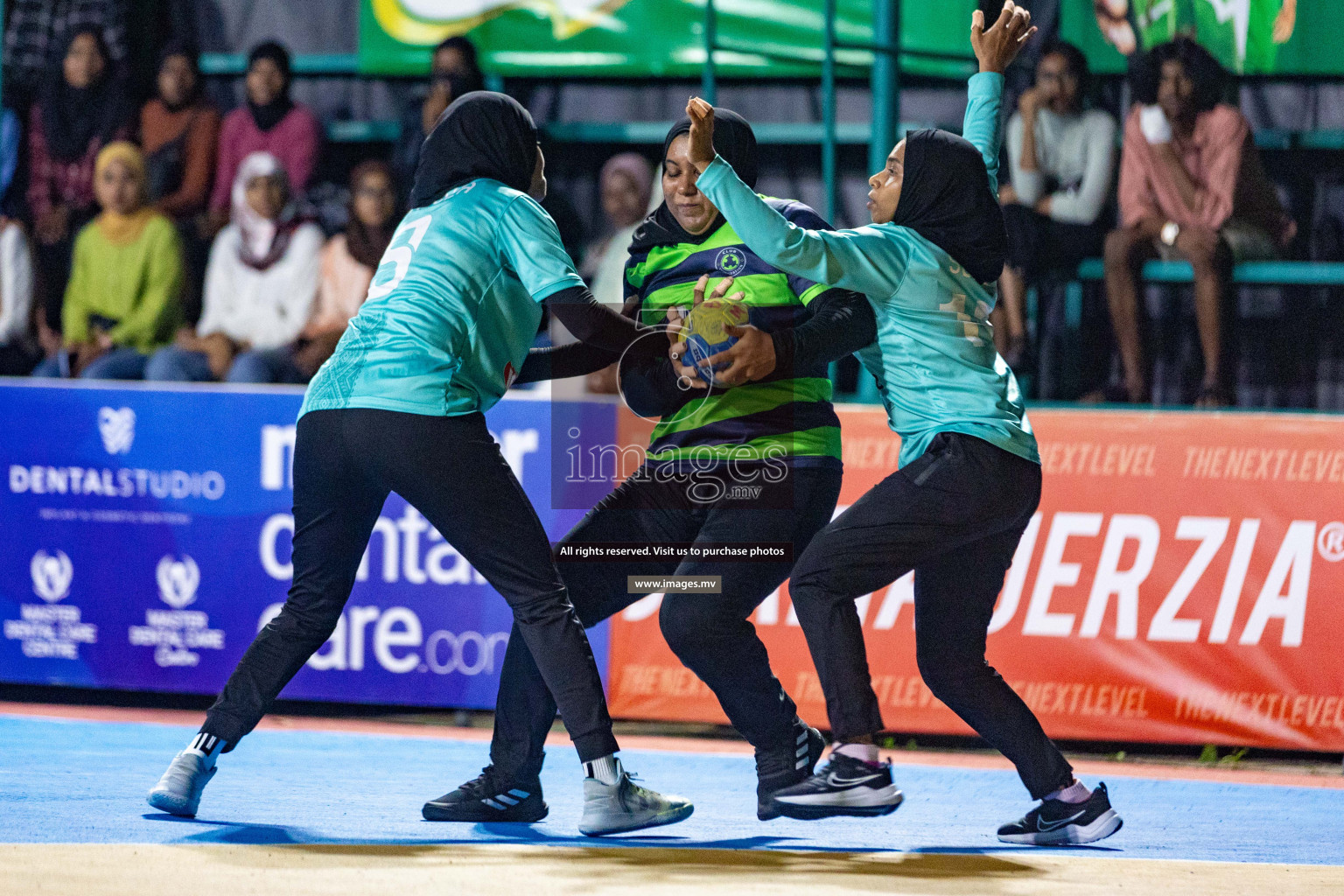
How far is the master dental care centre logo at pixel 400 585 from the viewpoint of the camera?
6664 millimetres

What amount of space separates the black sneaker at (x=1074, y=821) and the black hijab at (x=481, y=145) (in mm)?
2288

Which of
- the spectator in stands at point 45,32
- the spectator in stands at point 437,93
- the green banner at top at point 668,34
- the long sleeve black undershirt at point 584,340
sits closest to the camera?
the long sleeve black undershirt at point 584,340

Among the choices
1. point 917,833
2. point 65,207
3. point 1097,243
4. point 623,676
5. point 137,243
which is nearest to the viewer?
point 917,833

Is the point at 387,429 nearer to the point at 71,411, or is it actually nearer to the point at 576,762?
the point at 576,762

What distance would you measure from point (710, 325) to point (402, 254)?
2.87 feet

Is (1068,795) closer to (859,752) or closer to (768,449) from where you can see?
(859,752)

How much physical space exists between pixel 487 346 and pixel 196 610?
10.1 ft

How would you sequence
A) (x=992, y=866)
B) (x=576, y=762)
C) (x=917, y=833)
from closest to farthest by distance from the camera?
(x=992, y=866) < (x=917, y=833) < (x=576, y=762)

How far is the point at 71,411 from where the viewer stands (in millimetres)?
6961

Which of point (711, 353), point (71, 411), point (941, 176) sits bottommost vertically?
point (71, 411)

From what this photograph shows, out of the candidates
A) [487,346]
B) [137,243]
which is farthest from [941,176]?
[137,243]

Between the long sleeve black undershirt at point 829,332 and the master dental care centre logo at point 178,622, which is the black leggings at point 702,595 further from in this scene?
the master dental care centre logo at point 178,622

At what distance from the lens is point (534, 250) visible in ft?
13.8

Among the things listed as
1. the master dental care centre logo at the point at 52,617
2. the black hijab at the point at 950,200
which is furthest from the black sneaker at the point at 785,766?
the master dental care centre logo at the point at 52,617
